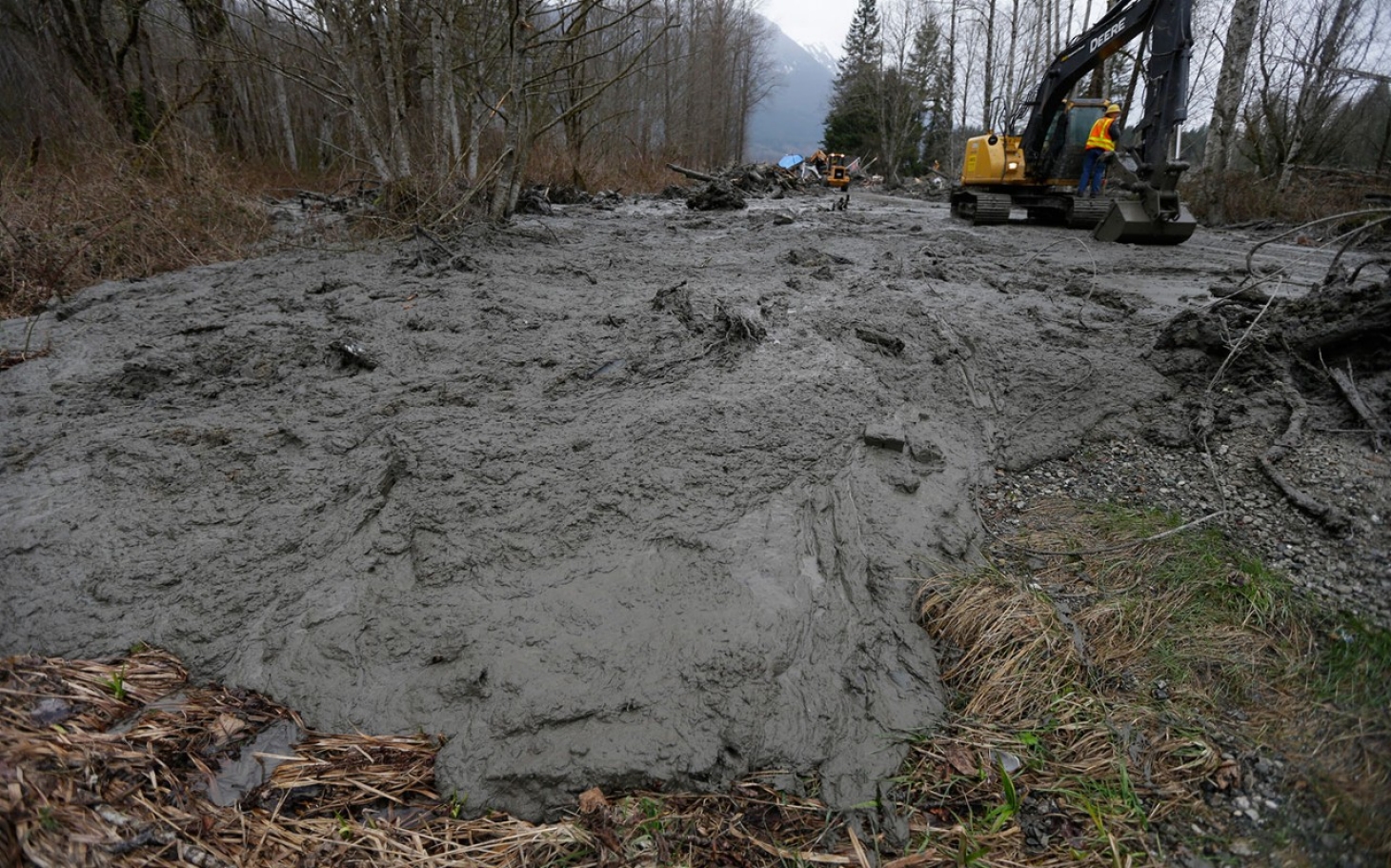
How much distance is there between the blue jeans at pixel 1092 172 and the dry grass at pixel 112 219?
10351mm

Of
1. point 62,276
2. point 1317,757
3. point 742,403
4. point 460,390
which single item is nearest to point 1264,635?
point 1317,757

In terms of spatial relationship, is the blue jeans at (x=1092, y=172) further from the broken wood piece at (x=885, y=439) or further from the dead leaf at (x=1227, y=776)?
the dead leaf at (x=1227, y=776)

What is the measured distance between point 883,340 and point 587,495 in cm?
213

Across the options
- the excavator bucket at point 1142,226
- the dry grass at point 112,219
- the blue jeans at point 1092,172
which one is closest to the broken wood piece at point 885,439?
the dry grass at point 112,219

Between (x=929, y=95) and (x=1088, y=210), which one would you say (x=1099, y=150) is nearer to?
(x=1088, y=210)

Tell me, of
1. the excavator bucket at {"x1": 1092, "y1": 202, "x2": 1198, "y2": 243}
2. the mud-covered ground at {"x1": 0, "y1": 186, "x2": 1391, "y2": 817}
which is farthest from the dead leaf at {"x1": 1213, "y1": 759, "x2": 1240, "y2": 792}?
the excavator bucket at {"x1": 1092, "y1": 202, "x2": 1198, "y2": 243}

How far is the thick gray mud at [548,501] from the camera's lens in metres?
1.79

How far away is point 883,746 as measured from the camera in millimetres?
1727

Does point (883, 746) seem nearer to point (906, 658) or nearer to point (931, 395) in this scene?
point (906, 658)

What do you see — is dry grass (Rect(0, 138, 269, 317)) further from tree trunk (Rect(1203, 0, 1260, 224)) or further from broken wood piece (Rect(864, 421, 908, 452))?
tree trunk (Rect(1203, 0, 1260, 224))

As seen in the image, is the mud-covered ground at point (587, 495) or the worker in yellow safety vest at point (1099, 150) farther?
the worker in yellow safety vest at point (1099, 150)

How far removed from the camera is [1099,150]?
908 centimetres

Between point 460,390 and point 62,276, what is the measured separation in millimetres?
3864

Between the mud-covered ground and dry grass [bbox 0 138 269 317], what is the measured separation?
29.8 inches
